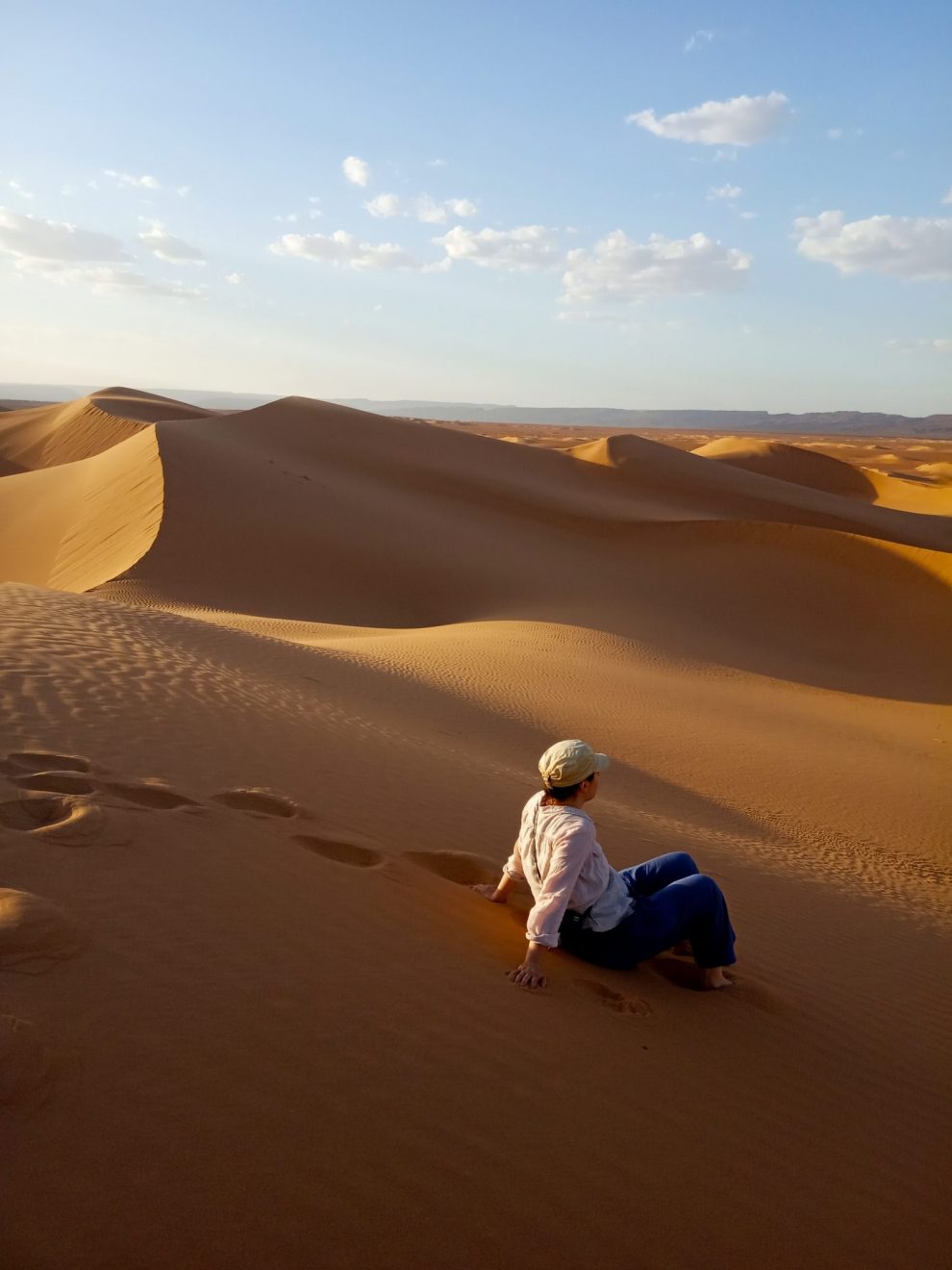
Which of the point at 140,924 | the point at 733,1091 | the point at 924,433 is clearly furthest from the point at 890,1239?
the point at 924,433

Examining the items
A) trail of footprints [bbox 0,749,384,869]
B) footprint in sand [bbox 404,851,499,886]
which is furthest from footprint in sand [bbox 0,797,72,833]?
footprint in sand [bbox 404,851,499,886]

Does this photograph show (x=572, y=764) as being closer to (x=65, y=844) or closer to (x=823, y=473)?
(x=65, y=844)

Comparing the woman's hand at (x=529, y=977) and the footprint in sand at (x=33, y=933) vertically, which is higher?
the footprint in sand at (x=33, y=933)

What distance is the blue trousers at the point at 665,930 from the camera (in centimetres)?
356

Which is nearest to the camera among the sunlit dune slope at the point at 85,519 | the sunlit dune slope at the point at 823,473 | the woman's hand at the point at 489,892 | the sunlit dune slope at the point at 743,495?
the woman's hand at the point at 489,892

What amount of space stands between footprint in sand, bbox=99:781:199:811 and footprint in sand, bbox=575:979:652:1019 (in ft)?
5.93

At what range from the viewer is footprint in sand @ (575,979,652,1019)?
3.35 meters

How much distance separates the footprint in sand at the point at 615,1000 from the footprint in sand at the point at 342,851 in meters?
1.07

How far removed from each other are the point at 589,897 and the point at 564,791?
0.42 meters

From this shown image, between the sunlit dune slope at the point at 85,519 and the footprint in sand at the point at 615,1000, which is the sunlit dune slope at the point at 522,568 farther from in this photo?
the footprint in sand at the point at 615,1000

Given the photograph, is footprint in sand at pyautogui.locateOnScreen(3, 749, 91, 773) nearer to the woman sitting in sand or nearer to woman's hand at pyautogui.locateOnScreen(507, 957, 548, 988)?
the woman sitting in sand

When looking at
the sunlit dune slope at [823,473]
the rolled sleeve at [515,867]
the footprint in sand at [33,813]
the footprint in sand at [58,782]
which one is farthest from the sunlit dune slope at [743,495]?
the footprint in sand at [33,813]

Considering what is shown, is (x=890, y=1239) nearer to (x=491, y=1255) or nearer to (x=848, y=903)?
(x=491, y=1255)

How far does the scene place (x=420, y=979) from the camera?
3117mm
